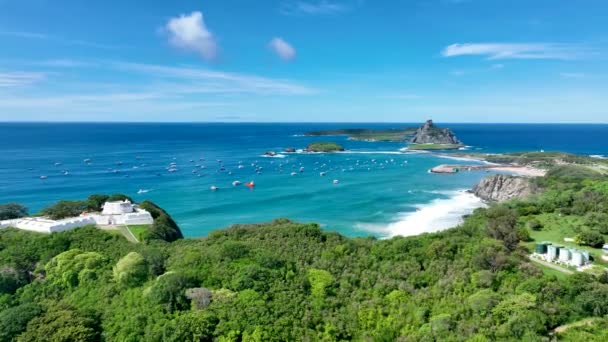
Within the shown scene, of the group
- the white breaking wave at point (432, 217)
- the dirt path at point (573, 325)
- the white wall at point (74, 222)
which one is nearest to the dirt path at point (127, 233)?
the white wall at point (74, 222)

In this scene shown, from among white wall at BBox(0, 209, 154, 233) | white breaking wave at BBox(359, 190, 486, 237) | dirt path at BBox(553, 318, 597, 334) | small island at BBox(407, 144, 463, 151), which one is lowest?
white breaking wave at BBox(359, 190, 486, 237)

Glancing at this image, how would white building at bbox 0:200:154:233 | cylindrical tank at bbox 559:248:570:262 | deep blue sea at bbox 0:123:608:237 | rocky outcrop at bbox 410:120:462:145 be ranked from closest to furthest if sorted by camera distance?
cylindrical tank at bbox 559:248:570:262, white building at bbox 0:200:154:233, deep blue sea at bbox 0:123:608:237, rocky outcrop at bbox 410:120:462:145

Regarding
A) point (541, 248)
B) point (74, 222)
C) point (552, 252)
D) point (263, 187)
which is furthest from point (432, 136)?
point (74, 222)

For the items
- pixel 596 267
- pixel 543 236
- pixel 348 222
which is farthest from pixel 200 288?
pixel 348 222

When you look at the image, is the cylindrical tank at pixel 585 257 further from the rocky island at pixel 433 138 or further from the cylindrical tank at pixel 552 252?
the rocky island at pixel 433 138

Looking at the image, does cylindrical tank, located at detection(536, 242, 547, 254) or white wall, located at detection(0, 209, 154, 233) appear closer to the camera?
cylindrical tank, located at detection(536, 242, 547, 254)

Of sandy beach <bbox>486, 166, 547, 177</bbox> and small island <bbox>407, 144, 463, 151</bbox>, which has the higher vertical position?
small island <bbox>407, 144, 463, 151</bbox>

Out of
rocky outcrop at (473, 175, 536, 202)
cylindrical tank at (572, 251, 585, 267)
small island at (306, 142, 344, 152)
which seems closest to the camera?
cylindrical tank at (572, 251, 585, 267)

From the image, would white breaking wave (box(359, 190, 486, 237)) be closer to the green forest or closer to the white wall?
the green forest

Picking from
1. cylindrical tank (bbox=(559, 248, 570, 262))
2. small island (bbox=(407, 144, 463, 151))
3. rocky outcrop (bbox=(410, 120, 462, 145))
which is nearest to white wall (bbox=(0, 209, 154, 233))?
cylindrical tank (bbox=(559, 248, 570, 262))

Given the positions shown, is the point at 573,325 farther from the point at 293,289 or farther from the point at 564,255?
the point at 293,289
